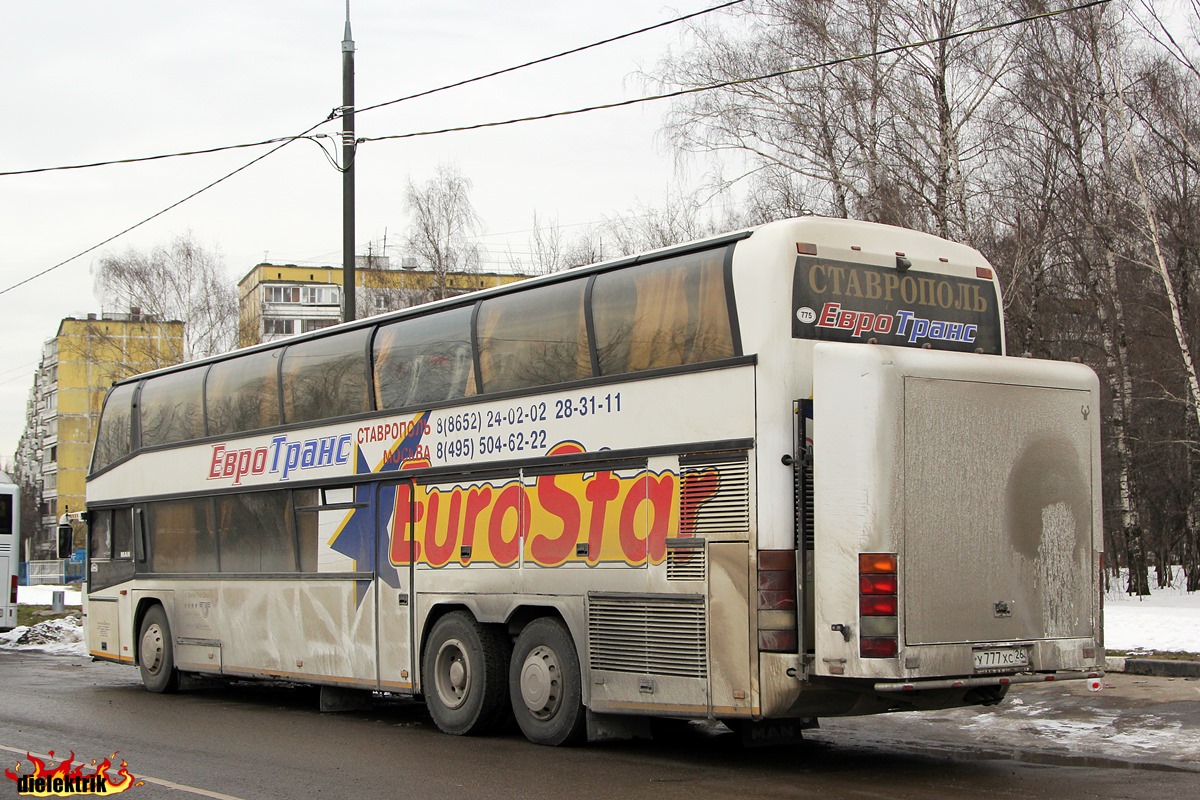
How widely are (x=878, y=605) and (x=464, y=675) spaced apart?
4.47 meters

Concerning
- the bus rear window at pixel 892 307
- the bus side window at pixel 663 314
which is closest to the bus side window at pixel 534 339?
the bus side window at pixel 663 314

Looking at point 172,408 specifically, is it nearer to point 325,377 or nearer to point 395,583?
point 325,377

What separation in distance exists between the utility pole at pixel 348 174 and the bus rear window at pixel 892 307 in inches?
401

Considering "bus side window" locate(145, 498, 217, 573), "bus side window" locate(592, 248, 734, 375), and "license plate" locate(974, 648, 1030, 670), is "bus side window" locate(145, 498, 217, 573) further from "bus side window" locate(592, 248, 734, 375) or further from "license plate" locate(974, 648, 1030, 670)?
"license plate" locate(974, 648, 1030, 670)

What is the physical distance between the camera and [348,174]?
19.5 m

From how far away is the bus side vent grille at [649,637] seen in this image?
31.3ft

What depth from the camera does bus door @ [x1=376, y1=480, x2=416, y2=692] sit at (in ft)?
41.1

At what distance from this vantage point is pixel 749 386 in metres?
9.20

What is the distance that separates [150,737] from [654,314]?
5742 mm

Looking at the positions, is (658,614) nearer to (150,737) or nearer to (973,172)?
(150,737)

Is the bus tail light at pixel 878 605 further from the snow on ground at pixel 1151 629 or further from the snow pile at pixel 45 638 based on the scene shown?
the snow pile at pixel 45 638

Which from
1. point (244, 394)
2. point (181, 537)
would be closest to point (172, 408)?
point (181, 537)

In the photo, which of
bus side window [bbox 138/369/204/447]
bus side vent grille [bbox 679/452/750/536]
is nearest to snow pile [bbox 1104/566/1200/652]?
bus side vent grille [bbox 679/452/750/536]

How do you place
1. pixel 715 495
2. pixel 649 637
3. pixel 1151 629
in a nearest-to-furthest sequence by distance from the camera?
pixel 715 495 → pixel 649 637 → pixel 1151 629
